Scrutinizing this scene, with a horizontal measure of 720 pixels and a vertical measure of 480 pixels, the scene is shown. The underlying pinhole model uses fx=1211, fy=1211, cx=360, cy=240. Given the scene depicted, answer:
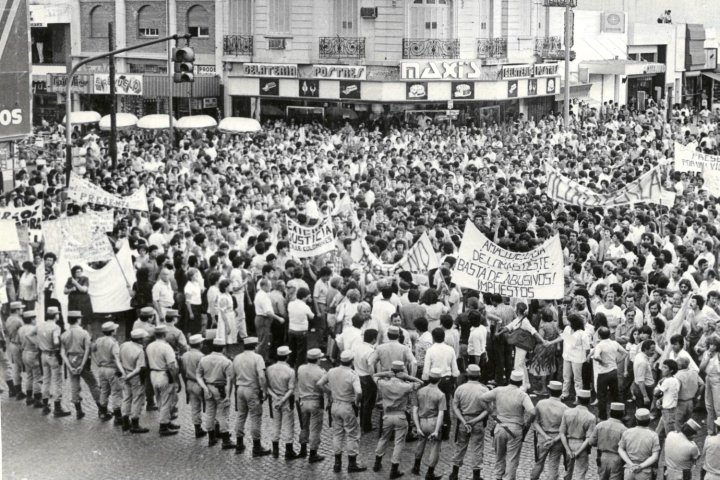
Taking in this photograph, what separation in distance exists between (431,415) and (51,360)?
5.55 meters

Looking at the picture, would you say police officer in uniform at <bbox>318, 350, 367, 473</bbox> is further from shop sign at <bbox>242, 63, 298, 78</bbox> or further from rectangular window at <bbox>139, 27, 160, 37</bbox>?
rectangular window at <bbox>139, 27, 160, 37</bbox>

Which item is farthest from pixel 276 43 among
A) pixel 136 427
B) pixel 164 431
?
pixel 164 431

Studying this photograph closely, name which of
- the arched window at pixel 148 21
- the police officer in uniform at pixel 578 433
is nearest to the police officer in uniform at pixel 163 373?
the police officer in uniform at pixel 578 433

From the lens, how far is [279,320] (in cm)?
1814

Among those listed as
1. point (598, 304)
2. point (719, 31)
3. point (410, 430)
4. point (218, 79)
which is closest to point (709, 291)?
point (598, 304)

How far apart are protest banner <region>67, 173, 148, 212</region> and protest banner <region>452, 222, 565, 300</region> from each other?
8.28m

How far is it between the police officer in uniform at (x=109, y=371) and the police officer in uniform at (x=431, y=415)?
161 inches

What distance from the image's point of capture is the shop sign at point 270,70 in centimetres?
4738

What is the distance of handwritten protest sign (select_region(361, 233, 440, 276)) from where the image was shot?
18969 mm

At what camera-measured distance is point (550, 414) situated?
43.0ft

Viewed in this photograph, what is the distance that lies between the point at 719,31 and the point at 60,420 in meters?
58.5

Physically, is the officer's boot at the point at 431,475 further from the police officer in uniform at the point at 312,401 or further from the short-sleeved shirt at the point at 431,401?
the police officer in uniform at the point at 312,401

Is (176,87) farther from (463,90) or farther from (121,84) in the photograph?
(463,90)

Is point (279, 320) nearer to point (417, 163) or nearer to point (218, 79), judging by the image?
point (417, 163)
